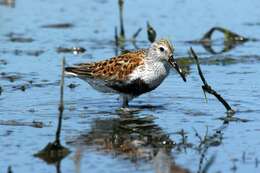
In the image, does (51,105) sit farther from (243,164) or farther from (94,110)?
(243,164)

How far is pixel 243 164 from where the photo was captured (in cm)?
847

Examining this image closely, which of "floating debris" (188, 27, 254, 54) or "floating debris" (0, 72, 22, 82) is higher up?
"floating debris" (188, 27, 254, 54)

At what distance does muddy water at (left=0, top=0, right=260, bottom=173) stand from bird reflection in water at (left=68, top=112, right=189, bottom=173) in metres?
0.01

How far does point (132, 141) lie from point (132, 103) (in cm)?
262

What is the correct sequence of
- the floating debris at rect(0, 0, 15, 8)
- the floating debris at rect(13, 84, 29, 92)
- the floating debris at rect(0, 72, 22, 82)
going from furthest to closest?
the floating debris at rect(0, 0, 15, 8)
the floating debris at rect(0, 72, 22, 82)
the floating debris at rect(13, 84, 29, 92)

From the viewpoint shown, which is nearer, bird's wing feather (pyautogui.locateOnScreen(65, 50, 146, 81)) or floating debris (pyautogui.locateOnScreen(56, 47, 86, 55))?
bird's wing feather (pyautogui.locateOnScreen(65, 50, 146, 81))

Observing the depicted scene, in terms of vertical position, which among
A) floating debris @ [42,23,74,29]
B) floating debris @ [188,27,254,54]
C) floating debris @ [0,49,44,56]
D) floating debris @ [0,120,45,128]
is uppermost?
floating debris @ [42,23,74,29]

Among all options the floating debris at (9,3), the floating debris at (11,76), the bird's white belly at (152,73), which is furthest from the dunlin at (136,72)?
the floating debris at (9,3)

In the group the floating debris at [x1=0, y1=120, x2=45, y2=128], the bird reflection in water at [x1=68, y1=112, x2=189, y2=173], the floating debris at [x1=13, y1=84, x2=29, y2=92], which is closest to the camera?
the bird reflection in water at [x1=68, y1=112, x2=189, y2=173]

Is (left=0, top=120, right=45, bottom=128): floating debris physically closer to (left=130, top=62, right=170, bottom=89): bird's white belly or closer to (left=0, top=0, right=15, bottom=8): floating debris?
(left=130, top=62, right=170, bottom=89): bird's white belly

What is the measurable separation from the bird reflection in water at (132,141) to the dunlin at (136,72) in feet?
1.95

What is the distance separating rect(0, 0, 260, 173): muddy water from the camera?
8.78m

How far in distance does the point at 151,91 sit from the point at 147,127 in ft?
7.70

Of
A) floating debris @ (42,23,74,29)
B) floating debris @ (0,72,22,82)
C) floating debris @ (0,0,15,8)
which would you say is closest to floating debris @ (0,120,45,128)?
floating debris @ (0,72,22,82)
